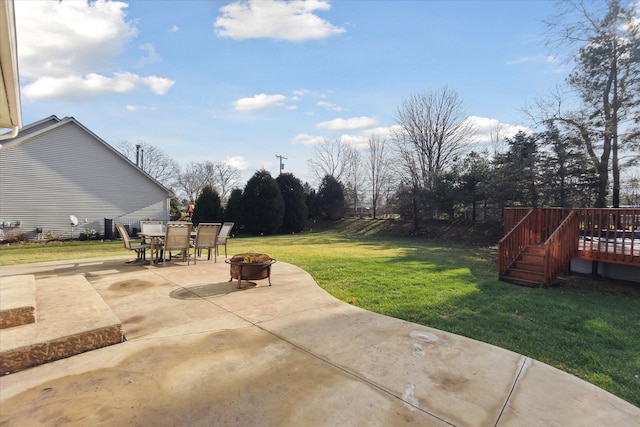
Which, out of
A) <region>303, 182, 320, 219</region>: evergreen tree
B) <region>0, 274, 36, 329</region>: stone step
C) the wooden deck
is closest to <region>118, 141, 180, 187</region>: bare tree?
<region>303, 182, 320, 219</region>: evergreen tree

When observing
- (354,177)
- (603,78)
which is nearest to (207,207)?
(354,177)

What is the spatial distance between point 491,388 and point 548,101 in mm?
15829

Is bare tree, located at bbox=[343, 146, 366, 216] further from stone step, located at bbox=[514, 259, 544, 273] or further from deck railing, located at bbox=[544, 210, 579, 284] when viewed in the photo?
deck railing, located at bbox=[544, 210, 579, 284]

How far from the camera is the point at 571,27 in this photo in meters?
13.3

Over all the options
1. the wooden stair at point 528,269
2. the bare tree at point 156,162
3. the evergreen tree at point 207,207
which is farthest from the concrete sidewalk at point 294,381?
the bare tree at point 156,162

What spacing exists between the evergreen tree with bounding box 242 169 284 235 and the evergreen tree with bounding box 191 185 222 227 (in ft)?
6.30

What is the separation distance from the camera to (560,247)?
6.75m

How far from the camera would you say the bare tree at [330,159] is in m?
31.4

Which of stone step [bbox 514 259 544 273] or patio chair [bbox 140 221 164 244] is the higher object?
patio chair [bbox 140 221 164 244]

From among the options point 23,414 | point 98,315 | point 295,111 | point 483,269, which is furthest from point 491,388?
point 295,111

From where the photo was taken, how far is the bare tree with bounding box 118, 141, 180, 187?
40031 mm

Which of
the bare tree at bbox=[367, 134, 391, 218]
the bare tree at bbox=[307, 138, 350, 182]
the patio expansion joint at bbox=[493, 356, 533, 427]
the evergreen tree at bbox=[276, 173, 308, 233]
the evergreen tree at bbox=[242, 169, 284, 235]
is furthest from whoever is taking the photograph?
the bare tree at bbox=[307, 138, 350, 182]

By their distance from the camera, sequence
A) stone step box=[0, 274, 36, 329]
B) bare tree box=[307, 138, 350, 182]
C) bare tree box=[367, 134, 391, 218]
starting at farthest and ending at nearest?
bare tree box=[307, 138, 350, 182] → bare tree box=[367, 134, 391, 218] → stone step box=[0, 274, 36, 329]

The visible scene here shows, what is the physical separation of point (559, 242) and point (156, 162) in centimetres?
4356
